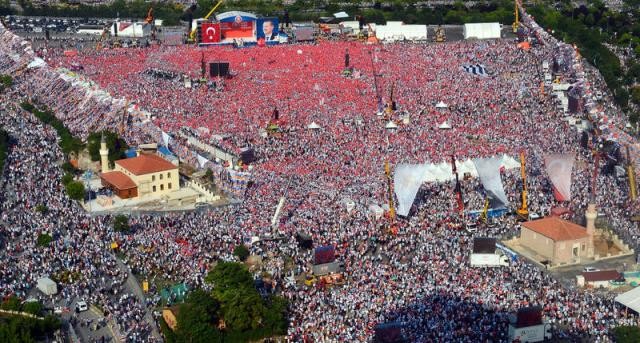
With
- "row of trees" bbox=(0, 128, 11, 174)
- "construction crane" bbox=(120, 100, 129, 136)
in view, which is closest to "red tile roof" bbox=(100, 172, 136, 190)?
"row of trees" bbox=(0, 128, 11, 174)

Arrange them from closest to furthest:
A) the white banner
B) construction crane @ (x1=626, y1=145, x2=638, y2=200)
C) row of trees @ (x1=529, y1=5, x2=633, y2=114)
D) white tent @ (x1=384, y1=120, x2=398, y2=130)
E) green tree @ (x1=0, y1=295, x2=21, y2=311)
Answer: green tree @ (x1=0, y1=295, x2=21, y2=311) < construction crane @ (x1=626, y1=145, x2=638, y2=200) < the white banner < white tent @ (x1=384, y1=120, x2=398, y2=130) < row of trees @ (x1=529, y1=5, x2=633, y2=114)

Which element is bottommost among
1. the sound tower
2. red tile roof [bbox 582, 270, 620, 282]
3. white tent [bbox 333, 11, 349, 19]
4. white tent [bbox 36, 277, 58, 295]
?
white tent [bbox 36, 277, 58, 295]

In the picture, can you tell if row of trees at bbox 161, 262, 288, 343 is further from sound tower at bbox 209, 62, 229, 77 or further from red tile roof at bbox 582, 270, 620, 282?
sound tower at bbox 209, 62, 229, 77

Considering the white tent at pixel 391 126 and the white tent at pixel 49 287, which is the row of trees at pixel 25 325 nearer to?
the white tent at pixel 49 287

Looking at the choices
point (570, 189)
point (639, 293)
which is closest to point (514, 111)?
point (570, 189)

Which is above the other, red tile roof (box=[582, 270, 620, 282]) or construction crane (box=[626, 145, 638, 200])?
construction crane (box=[626, 145, 638, 200])

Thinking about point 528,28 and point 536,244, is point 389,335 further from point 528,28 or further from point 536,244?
point 528,28

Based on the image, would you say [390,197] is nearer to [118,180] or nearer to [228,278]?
[228,278]

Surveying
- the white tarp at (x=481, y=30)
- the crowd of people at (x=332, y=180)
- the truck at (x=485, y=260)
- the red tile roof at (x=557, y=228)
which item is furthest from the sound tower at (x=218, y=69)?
the truck at (x=485, y=260)
